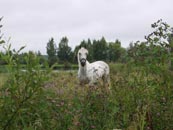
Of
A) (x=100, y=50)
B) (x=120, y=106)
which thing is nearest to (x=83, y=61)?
(x=120, y=106)

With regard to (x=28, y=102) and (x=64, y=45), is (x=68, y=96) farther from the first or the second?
(x=64, y=45)

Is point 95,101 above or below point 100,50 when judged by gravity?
below

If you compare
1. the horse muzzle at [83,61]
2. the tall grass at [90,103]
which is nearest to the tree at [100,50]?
the horse muzzle at [83,61]

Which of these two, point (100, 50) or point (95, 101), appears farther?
point (100, 50)

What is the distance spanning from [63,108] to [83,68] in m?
8.41

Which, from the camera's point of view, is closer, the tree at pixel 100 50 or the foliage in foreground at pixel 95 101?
the foliage in foreground at pixel 95 101

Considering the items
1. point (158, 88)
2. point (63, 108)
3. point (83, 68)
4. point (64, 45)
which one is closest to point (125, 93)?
point (158, 88)

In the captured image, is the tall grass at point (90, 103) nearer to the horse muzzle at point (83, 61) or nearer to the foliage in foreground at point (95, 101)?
the foliage in foreground at point (95, 101)

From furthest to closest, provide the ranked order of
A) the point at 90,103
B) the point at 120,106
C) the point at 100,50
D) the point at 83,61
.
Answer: the point at 100,50
the point at 83,61
the point at 90,103
the point at 120,106

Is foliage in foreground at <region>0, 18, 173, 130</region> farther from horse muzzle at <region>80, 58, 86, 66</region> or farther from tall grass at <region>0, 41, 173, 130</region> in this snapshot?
horse muzzle at <region>80, 58, 86, 66</region>

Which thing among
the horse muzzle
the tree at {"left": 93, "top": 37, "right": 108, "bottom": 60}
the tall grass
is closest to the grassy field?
the tall grass

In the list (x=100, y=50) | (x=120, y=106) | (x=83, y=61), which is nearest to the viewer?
(x=120, y=106)

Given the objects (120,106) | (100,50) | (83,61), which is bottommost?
(120,106)

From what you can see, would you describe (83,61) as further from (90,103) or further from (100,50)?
(100,50)
